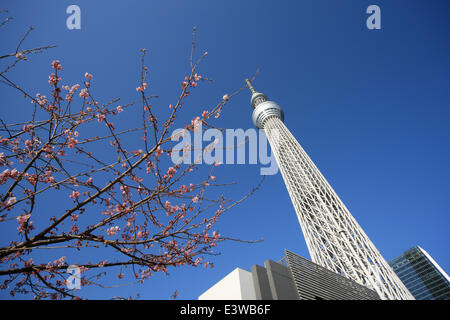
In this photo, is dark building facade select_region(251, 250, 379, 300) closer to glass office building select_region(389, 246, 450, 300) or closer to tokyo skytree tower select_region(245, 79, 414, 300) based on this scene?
tokyo skytree tower select_region(245, 79, 414, 300)

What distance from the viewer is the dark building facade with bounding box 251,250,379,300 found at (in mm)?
6648

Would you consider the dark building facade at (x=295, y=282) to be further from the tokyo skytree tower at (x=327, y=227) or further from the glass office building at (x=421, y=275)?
the glass office building at (x=421, y=275)

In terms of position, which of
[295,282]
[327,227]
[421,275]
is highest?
[327,227]

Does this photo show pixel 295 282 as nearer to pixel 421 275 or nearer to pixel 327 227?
pixel 327 227

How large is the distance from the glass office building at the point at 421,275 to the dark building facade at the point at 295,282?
81.4 meters

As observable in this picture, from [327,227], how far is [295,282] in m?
14.5

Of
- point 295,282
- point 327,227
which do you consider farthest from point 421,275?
point 295,282

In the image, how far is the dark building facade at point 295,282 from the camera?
665 centimetres

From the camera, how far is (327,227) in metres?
19.5

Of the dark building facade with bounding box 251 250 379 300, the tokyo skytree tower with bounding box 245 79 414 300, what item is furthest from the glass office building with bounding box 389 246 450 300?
the dark building facade with bounding box 251 250 379 300

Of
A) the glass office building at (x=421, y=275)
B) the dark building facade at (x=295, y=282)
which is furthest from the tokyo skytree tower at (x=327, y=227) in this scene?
the glass office building at (x=421, y=275)

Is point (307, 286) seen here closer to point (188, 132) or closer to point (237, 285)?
point (237, 285)

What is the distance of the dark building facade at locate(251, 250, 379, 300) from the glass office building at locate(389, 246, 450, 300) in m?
81.4

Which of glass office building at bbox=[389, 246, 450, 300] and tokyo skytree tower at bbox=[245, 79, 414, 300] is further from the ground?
tokyo skytree tower at bbox=[245, 79, 414, 300]
